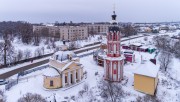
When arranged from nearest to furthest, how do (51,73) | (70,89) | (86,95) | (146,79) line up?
1. (86,95)
2. (146,79)
3. (51,73)
4. (70,89)

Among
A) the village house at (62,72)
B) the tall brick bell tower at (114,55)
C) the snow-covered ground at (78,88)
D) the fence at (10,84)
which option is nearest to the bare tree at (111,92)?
the snow-covered ground at (78,88)

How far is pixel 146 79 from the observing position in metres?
26.6

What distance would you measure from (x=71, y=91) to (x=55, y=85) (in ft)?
7.71

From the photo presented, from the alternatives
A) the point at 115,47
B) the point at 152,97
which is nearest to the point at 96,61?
the point at 115,47

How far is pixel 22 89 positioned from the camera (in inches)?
1051

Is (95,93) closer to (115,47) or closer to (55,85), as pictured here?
(55,85)

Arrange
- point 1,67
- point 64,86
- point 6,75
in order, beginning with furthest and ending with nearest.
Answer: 1. point 1,67
2. point 6,75
3. point 64,86

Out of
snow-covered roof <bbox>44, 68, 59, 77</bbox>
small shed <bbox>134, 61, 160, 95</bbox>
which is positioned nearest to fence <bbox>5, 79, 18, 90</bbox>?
snow-covered roof <bbox>44, 68, 59, 77</bbox>

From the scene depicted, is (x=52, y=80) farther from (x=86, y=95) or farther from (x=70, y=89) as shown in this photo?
(x=86, y=95)

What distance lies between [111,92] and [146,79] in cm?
543

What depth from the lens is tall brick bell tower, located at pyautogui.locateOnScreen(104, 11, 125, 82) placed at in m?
29.3

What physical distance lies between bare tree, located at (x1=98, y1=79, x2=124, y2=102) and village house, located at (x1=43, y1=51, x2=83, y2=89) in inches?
168

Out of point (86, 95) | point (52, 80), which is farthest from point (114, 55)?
point (52, 80)

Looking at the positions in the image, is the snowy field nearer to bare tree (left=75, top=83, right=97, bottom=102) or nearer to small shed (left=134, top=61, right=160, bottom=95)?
bare tree (left=75, top=83, right=97, bottom=102)
